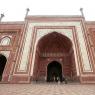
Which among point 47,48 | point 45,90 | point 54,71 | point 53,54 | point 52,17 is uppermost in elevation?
point 52,17

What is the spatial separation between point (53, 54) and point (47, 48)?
1064mm

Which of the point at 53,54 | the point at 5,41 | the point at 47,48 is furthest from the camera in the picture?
the point at 47,48

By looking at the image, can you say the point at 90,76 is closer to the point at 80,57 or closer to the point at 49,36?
the point at 80,57

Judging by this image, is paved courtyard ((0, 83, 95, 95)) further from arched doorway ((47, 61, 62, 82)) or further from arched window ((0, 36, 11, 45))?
arched doorway ((47, 61, 62, 82))

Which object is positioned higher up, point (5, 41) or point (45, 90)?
point (5, 41)

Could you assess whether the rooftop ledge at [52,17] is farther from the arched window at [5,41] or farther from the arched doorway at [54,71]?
the arched doorway at [54,71]

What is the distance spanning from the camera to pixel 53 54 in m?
14.4

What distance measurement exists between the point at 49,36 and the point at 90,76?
598 centimetres

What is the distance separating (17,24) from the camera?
14.4 meters

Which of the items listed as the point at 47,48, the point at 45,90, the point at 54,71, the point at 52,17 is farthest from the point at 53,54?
the point at 45,90

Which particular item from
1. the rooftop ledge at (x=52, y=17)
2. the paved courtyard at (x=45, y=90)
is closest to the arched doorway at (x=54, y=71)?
the rooftop ledge at (x=52, y=17)

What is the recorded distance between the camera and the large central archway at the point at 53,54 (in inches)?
523

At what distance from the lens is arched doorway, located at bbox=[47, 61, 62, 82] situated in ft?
46.2

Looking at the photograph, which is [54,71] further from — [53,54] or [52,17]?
[52,17]
